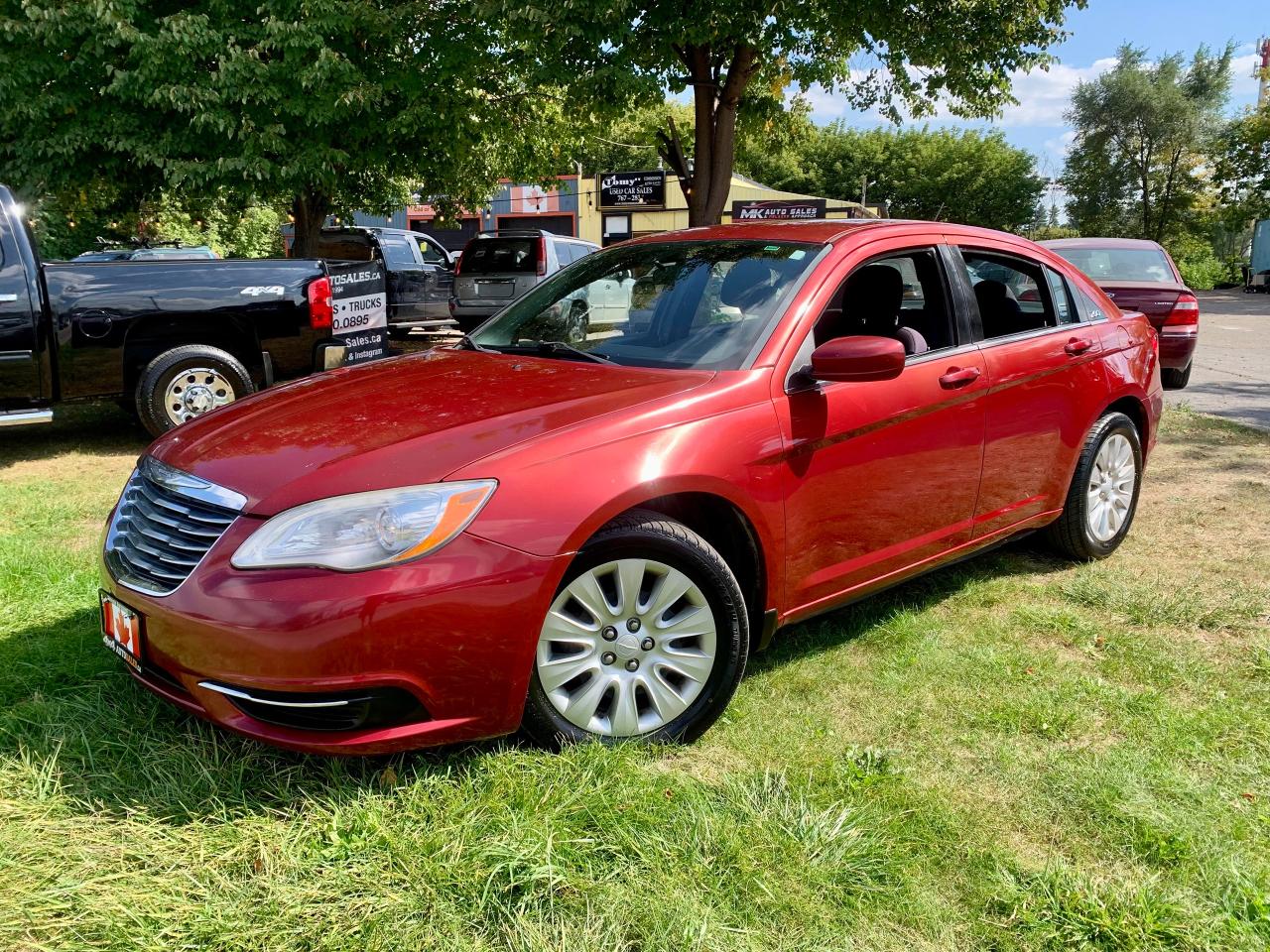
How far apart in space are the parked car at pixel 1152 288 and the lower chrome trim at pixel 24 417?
27.5 ft

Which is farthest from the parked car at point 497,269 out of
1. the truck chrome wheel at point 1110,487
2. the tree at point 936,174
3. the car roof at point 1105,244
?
the tree at point 936,174

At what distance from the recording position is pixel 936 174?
183ft

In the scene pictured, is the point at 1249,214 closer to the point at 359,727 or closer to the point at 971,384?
the point at 971,384

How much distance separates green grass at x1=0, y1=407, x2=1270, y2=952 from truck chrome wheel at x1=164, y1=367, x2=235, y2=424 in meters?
3.63

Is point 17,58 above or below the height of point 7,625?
above

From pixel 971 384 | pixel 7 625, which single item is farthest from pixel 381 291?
pixel 971 384

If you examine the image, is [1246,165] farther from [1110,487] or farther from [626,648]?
[626,648]

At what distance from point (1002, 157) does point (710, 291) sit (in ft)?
190

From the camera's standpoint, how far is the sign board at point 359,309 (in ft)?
25.3

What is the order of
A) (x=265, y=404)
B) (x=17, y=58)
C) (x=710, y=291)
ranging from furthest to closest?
(x=17, y=58)
(x=710, y=291)
(x=265, y=404)

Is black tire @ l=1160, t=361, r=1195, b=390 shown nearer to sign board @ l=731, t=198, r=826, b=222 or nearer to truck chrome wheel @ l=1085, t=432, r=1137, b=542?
truck chrome wheel @ l=1085, t=432, r=1137, b=542

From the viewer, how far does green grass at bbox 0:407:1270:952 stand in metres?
2.14

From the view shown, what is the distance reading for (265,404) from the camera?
10.6ft

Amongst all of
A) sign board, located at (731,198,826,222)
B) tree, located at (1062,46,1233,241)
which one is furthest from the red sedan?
tree, located at (1062,46,1233,241)
